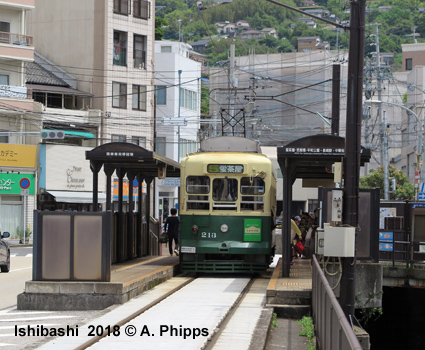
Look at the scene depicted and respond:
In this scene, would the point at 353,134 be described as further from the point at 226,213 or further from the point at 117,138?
the point at 117,138

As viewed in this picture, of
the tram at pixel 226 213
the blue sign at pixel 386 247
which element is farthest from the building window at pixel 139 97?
the tram at pixel 226 213

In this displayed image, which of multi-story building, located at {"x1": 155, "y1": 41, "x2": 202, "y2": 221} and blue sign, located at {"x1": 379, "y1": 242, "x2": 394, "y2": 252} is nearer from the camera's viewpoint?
blue sign, located at {"x1": 379, "y1": 242, "x2": 394, "y2": 252}

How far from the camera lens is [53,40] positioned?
57.3 metres

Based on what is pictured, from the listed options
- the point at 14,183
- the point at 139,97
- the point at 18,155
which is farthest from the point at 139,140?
the point at 14,183

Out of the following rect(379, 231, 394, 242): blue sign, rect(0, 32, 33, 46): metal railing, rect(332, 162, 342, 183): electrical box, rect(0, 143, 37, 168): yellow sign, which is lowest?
rect(379, 231, 394, 242): blue sign

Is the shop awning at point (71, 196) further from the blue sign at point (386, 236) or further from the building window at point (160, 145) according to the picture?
the blue sign at point (386, 236)

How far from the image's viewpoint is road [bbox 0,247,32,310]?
18469 mm

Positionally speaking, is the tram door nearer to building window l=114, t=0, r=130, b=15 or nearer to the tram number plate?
building window l=114, t=0, r=130, b=15

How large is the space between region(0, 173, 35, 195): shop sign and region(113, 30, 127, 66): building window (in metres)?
11.7

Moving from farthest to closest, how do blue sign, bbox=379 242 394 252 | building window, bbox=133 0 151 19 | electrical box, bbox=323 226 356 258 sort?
building window, bbox=133 0 151 19
blue sign, bbox=379 242 394 252
electrical box, bbox=323 226 356 258

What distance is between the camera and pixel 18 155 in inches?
1861

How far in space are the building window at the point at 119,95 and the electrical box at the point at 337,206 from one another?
4229 centimetres

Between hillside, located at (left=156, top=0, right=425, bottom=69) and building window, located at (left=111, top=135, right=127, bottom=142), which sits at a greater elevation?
hillside, located at (left=156, top=0, right=425, bottom=69)

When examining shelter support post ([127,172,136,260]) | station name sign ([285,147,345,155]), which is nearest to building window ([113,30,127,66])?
shelter support post ([127,172,136,260])
